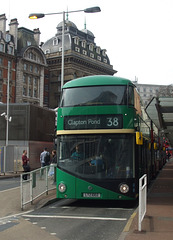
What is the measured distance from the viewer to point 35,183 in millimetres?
12422

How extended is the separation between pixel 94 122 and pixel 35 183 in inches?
115

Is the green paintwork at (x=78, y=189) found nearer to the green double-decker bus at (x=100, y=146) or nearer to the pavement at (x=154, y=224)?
the green double-decker bus at (x=100, y=146)

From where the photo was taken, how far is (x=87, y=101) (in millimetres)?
11852

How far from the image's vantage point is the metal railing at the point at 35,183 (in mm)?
11575

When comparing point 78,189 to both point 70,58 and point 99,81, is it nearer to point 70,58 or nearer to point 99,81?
point 99,81

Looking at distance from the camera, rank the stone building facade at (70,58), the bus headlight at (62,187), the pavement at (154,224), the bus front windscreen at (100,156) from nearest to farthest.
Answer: the pavement at (154,224), the bus front windscreen at (100,156), the bus headlight at (62,187), the stone building facade at (70,58)

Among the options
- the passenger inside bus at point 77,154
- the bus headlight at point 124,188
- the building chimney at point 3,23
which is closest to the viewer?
the bus headlight at point 124,188

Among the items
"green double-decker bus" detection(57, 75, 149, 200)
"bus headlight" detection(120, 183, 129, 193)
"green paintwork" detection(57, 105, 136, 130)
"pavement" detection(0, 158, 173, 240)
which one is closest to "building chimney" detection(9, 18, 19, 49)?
"pavement" detection(0, 158, 173, 240)

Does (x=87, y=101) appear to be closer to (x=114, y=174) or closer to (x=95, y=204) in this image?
(x=114, y=174)

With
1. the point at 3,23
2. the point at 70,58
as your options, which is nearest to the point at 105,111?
the point at 3,23

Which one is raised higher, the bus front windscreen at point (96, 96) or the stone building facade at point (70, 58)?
the stone building facade at point (70, 58)

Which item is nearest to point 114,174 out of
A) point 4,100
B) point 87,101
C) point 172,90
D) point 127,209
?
point 127,209

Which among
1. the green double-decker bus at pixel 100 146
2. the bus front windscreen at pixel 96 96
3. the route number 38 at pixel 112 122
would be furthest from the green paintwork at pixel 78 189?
the bus front windscreen at pixel 96 96

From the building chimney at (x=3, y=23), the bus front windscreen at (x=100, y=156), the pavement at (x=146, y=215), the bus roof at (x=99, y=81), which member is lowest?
the pavement at (x=146, y=215)
